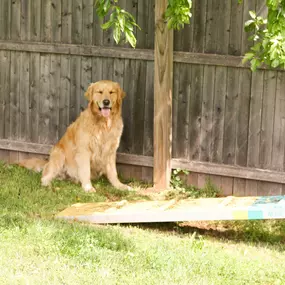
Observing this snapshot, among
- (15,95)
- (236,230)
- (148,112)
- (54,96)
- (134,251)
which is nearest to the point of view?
(134,251)

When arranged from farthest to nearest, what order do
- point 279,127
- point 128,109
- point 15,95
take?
point 15,95
point 128,109
point 279,127

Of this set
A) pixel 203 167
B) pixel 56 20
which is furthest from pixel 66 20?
pixel 203 167

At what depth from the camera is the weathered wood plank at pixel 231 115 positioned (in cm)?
827

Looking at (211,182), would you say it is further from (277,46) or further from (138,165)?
(277,46)

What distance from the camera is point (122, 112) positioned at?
30.2 feet

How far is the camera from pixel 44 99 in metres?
9.70

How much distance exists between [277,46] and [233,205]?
1558 millimetres

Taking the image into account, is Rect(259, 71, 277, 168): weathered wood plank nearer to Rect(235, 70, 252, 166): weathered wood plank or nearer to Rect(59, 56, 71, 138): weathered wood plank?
Rect(235, 70, 252, 166): weathered wood plank

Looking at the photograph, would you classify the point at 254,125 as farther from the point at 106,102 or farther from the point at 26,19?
the point at 26,19

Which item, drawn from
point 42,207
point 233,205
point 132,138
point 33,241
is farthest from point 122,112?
point 33,241

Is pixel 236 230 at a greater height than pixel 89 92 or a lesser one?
lesser

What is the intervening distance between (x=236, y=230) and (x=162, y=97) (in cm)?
210

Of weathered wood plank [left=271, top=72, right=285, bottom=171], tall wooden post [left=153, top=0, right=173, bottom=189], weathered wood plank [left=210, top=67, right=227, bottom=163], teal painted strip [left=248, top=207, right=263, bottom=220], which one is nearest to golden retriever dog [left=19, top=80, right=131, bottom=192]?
tall wooden post [left=153, top=0, right=173, bottom=189]

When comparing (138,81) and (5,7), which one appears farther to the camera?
(5,7)
